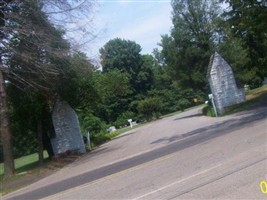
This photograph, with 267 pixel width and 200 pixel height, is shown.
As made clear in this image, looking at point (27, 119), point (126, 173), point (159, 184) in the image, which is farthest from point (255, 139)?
point (27, 119)

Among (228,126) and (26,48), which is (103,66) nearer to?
(26,48)

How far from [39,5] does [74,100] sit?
32.7ft

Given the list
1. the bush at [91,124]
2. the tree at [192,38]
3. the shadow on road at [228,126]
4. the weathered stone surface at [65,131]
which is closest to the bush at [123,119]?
the tree at [192,38]

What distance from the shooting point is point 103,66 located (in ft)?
114

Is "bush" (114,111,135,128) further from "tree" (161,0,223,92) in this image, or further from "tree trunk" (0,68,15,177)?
"tree trunk" (0,68,15,177)

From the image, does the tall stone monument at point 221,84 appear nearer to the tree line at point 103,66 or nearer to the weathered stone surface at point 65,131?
the tree line at point 103,66

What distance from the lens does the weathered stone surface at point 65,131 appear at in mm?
30094

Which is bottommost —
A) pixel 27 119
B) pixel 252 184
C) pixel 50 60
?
pixel 252 184

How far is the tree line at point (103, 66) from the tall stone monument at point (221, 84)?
310 centimetres

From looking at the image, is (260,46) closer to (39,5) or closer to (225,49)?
(225,49)

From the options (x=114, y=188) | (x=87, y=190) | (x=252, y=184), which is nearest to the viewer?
(x=252, y=184)

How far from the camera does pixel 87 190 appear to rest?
11.5m

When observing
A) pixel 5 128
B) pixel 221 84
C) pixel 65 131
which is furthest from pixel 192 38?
pixel 5 128

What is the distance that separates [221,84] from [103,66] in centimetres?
891
